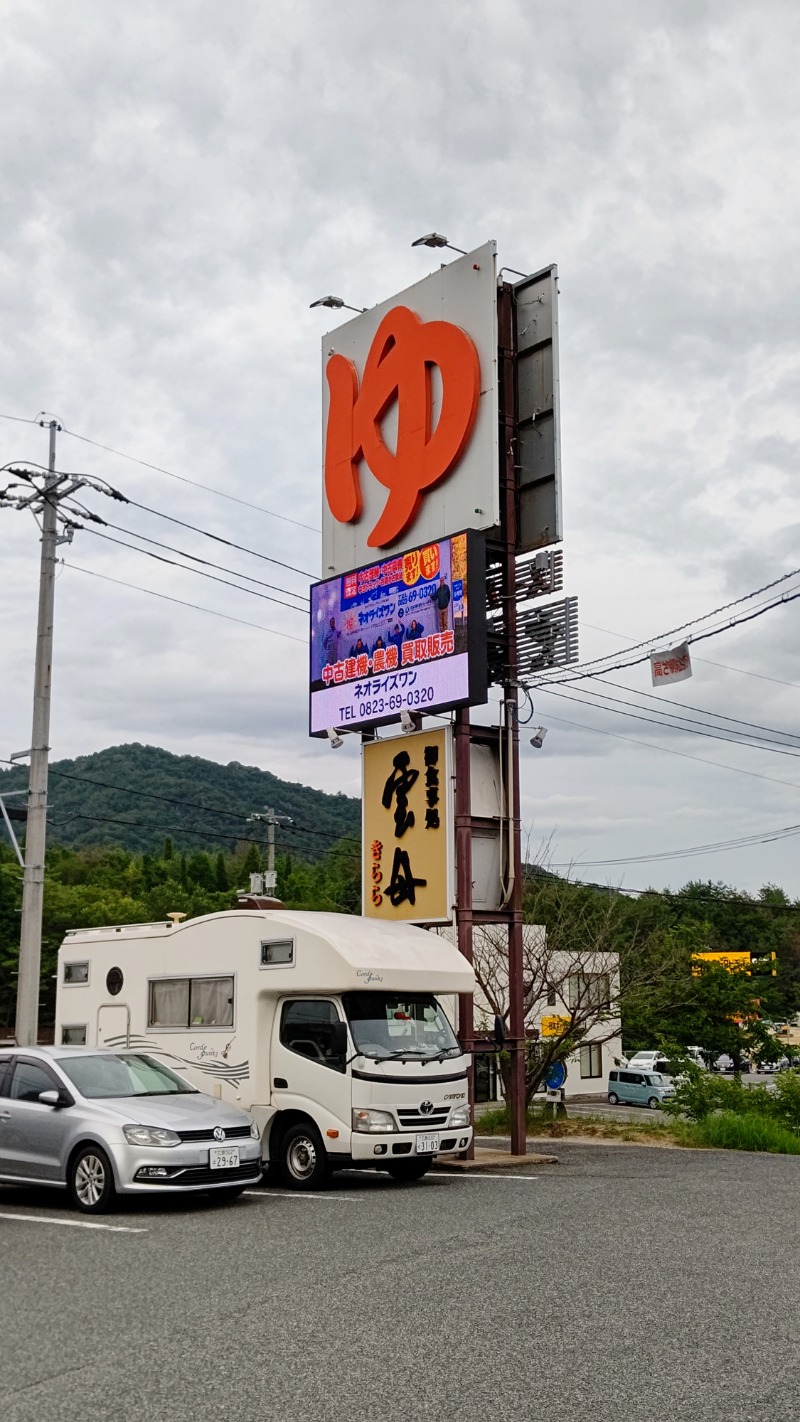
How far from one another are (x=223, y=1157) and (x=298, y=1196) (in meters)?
1.57

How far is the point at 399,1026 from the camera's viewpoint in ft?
48.4

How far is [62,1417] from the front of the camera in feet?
18.3

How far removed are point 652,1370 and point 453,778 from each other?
488 inches

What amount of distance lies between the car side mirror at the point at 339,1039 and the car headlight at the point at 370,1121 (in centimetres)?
66

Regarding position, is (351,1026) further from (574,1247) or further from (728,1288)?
(728,1288)

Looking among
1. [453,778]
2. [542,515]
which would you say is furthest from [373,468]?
[453,778]

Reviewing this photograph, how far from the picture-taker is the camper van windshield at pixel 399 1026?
1434 cm

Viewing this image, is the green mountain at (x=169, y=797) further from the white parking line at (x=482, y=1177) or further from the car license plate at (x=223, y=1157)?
the car license plate at (x=223, y=1157)

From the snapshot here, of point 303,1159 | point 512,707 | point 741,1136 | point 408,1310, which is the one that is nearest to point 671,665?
point 512,707

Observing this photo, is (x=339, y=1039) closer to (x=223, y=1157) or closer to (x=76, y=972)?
(x=223, y=1157)

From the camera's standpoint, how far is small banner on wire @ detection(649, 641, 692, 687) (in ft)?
68.2

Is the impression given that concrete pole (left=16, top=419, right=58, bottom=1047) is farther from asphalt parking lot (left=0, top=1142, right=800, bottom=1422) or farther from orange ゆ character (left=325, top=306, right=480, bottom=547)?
asphalt parking lot (left=0, top=1142, right=800, bottom=1422)

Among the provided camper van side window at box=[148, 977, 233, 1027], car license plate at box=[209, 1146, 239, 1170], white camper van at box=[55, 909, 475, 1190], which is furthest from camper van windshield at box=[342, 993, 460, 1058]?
car license plate at box=[209, 1146, 239, 1170]

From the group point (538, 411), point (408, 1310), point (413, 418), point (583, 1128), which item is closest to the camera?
point (408, 1310)
